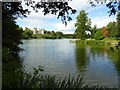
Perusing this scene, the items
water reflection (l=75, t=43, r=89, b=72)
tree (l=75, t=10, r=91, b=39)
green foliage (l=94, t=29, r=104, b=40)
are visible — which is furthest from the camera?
tree (l=75, t=10, r=91, b=39)

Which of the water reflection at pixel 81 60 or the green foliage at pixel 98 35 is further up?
the green foliage at pixel 98 35

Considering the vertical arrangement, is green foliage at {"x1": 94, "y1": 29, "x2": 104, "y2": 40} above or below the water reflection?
above

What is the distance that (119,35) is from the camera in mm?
4395

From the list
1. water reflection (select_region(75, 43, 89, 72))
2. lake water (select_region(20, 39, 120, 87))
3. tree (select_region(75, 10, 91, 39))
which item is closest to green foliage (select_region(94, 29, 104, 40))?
tree (select_region(75, 10, 91, 39))

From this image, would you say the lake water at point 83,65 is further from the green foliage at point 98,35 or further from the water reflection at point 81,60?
the green foliage at point 98,35

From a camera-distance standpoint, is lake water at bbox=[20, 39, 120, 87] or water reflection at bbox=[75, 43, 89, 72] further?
water reflection at bbox=[75, 43, 89, 72]

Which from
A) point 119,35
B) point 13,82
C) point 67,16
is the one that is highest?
point 67,16

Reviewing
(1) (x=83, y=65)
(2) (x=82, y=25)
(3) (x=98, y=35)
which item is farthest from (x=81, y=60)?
(2) (x=82, y=25)

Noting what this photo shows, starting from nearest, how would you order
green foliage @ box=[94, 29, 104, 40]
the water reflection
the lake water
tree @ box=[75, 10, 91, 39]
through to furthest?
the lake water → the water reflection → green foliage @ box=[94, 29, 104, 40] → tree @ box=[75, 10, 91, 39]

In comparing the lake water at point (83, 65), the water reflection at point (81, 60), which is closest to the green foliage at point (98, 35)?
the water reflection at point (81, 60)

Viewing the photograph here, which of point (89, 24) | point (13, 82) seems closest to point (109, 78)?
point (13, 82)

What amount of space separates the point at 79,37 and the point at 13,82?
8257 cm

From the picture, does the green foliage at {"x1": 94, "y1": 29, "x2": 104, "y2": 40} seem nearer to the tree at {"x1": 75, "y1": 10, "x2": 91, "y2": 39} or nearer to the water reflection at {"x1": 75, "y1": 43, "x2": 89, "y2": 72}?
the tree at {"x1": 75, "y1": 10, "x2": 91, "y2": 39}

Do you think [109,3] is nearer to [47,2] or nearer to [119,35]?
[119,35]
